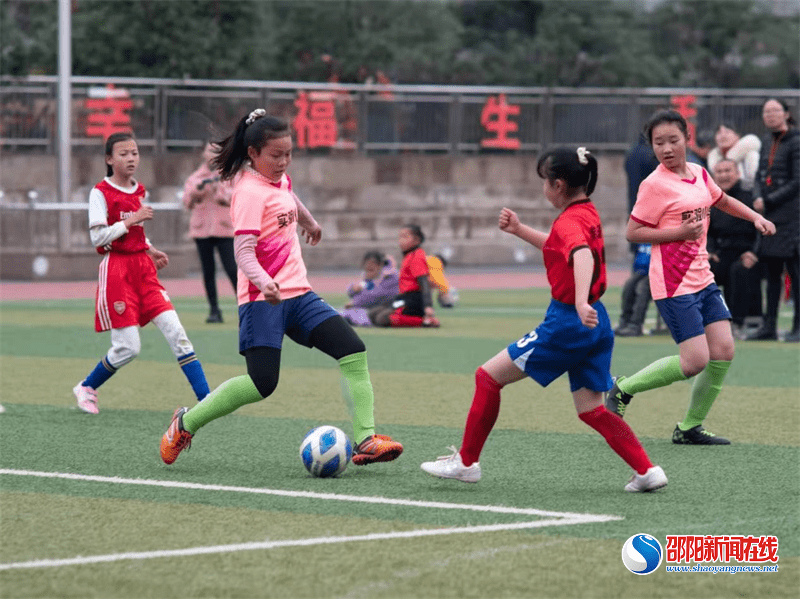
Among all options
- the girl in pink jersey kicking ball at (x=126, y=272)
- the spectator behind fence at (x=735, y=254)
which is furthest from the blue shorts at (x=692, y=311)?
the spectator behind fence at (x=735, y=254)

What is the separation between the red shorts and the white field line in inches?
77.7

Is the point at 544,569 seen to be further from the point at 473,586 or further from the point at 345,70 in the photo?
the point at 345,70

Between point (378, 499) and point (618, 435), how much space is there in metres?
1.08

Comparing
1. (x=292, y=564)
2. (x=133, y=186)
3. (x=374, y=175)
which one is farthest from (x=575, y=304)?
(x=374, y=175)

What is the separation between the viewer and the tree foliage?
90.5ft

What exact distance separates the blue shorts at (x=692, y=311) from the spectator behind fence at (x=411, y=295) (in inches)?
308

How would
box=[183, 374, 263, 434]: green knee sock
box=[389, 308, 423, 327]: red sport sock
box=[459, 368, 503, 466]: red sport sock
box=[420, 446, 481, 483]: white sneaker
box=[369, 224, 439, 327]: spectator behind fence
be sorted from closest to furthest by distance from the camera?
1. box=[459, 368, 503, 466]: red sport sock
2. box=[420, 446, 481, 483]: white sneaker
3. box=[183, 374, 263, 434]: green knee sock
4. box=[369, 224, 439, 327]: spectator behind fence
5. box=[389, 308, 423, 327]: red sport sock

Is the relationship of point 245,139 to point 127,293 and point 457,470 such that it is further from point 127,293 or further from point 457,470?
point 127,293

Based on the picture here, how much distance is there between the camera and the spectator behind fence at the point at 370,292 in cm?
1584

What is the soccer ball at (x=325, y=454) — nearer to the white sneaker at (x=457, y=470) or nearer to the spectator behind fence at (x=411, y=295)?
the white sneaker at (x=457, y=470)

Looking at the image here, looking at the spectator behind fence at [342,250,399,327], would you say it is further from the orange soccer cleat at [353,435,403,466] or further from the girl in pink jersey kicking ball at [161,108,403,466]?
the orange soccer cleat at [353,435,403,466]

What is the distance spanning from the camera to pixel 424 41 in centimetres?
3447

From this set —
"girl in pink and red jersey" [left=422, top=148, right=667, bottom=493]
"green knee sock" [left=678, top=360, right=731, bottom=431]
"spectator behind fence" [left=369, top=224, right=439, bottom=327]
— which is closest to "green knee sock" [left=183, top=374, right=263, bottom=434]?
"girl in pink and red jersey" [left=422, top=148, right=667, bottom=493]

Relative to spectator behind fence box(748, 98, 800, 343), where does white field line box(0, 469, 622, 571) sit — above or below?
below
